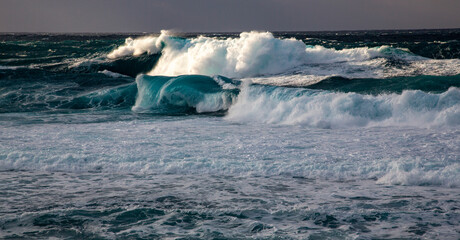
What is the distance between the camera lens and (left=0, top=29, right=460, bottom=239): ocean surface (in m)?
4.66

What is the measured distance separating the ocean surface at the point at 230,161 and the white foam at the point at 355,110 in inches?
1.4

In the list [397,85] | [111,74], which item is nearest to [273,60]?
[397,85]

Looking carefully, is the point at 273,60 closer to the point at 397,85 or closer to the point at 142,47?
the point at 397,85

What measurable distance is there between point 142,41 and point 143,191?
70.0 feet

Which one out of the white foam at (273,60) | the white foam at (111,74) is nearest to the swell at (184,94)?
the white foam at (273,60)

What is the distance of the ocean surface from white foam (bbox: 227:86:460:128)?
0.03 m

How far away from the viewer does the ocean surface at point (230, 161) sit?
184 inches

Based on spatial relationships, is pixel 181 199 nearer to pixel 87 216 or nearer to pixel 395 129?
pixel 87 216

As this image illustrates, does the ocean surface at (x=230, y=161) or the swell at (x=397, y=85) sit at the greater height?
the swell at (x=397, y=85)

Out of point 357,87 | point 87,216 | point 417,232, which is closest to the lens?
Answer: point 417,232

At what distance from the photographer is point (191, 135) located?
9203 mm

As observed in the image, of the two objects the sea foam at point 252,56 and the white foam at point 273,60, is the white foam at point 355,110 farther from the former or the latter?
the sea foam at point 252,56

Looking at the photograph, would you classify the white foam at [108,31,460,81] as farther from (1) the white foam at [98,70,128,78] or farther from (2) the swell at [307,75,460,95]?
(2) the swell at [307,75,460,95]

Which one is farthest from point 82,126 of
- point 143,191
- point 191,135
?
point 143,191
